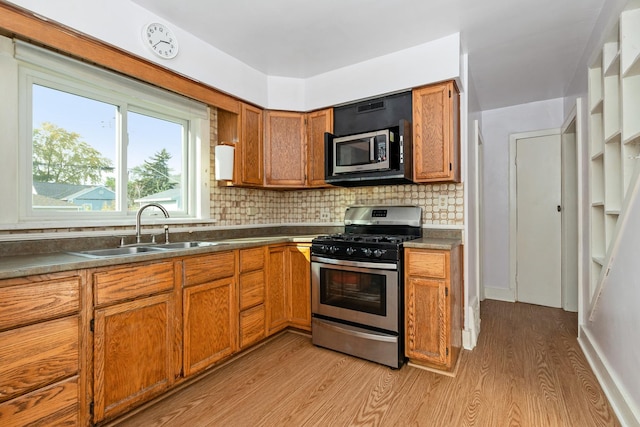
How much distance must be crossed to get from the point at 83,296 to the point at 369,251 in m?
1.73

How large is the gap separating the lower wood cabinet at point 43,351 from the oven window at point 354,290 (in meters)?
1.62

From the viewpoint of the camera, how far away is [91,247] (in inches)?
78.6

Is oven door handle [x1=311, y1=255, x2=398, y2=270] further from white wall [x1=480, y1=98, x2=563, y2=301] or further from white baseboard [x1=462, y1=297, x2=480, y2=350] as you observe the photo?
white wall [x1=480, y1=98, x2=563, y2=301]

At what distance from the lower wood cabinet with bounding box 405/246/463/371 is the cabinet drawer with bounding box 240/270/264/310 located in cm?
117

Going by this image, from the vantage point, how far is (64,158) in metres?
A: 2.01

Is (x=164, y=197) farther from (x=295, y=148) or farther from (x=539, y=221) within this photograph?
(x=539, y=221)

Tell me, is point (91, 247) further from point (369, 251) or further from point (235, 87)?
point (369, 251)

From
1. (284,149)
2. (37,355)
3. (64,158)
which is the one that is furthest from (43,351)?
(284,149)

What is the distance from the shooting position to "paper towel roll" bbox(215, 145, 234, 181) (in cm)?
275

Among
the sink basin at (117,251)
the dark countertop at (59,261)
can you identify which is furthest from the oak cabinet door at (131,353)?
the sink basin at (117,251)

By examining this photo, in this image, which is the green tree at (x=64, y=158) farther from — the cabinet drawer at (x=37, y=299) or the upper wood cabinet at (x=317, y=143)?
the upper wood cabinet at (x=317, y=143)

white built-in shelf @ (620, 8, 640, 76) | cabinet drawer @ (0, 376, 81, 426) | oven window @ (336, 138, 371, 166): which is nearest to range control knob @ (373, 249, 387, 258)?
oven window @ (336, 138, 371, 166)

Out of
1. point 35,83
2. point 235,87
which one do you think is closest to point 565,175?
point 235,87

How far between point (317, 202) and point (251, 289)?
1318 millimetres
